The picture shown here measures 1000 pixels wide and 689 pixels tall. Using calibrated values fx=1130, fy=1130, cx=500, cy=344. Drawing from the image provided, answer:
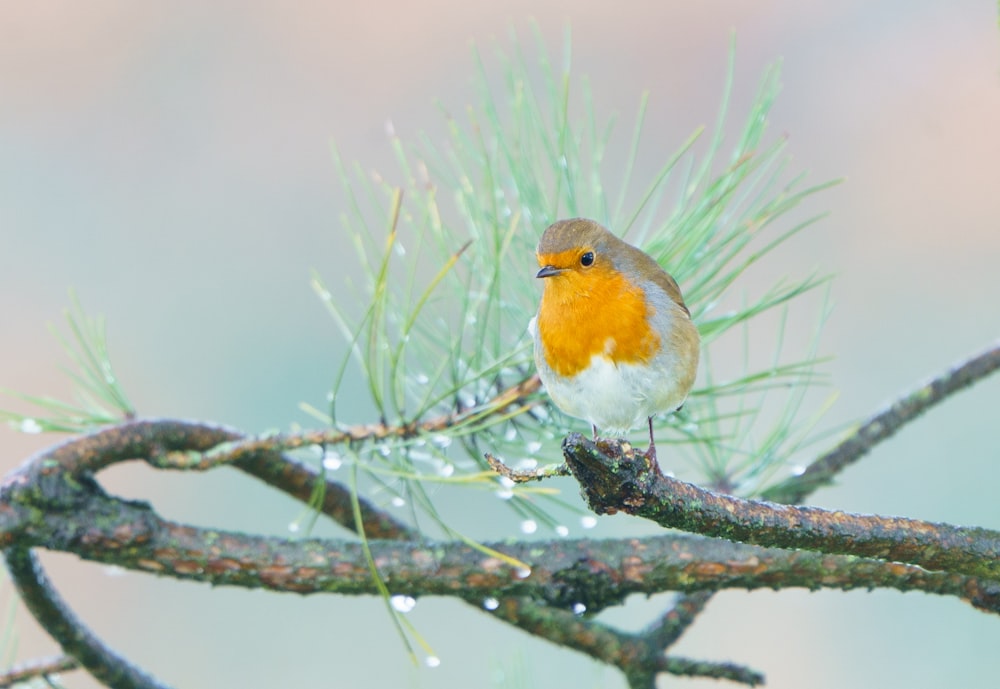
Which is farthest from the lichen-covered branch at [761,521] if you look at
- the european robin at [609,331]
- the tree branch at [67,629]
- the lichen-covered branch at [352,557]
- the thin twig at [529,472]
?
the tree branch at [67,629]

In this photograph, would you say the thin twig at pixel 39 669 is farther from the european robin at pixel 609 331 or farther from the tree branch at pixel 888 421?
the tree branch at pixel 888 421

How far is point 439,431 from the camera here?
0.92 meters

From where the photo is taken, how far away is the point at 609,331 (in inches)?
39.6

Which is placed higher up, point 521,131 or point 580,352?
point 521,131

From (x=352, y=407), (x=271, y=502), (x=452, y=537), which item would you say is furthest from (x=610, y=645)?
Answer: (x=271, y=502)

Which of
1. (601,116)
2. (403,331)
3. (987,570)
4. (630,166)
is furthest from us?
(601,116)

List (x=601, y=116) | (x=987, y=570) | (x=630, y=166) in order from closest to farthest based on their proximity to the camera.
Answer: (x=987, y=570)
(x=630, y=166)
(x=601, y=116)

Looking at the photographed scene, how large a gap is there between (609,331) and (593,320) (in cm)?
2

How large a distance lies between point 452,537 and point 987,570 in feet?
1.33

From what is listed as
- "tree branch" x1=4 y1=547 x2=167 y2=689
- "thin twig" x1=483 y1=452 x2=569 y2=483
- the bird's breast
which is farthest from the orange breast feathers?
"tree branch" x1=4 y1=547 x2=167 y2=689

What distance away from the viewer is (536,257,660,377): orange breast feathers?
0.97 meters

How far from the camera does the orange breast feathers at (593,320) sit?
3.18 ft

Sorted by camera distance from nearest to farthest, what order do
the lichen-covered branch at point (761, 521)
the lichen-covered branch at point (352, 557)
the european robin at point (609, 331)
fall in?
the lichen-covered branch at point (761, 521) < the lichen-covered branch at point (352, 557) < the european robin at point (609, 331)

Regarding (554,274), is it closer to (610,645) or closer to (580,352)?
(580,352)
